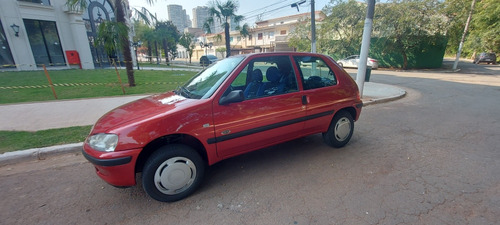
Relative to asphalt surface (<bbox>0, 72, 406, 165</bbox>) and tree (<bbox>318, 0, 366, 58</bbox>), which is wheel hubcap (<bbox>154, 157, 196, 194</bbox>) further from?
tree (<bbox>318, 0, 366, 58</bbox>)

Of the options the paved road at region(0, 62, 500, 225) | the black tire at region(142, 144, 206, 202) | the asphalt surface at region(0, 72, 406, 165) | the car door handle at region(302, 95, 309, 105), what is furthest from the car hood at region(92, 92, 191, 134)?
the asphalt surface at region(0, 72, 406, 165)

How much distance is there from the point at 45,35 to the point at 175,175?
21.7 metres

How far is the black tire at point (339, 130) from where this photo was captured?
3683 millimetres

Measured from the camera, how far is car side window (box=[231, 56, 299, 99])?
10.2 feet

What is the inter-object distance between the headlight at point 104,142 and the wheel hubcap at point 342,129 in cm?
328

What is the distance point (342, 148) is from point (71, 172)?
174 inches

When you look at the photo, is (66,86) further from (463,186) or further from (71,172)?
(463,186)

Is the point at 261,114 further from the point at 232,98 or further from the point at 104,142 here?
the point at 104,142

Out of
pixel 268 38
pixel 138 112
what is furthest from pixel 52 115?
pixel 268 38

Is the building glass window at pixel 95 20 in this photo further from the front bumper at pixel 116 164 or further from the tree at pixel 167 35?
the front bumper at pixel 116 164

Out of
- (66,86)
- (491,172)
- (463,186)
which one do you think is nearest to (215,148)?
(463,186)

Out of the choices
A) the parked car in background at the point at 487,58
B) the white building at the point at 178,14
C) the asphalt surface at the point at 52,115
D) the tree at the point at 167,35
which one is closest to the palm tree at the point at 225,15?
the tree at the point at 167,35

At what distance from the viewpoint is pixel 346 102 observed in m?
3.68

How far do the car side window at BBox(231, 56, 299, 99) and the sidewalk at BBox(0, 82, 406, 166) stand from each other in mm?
3297
